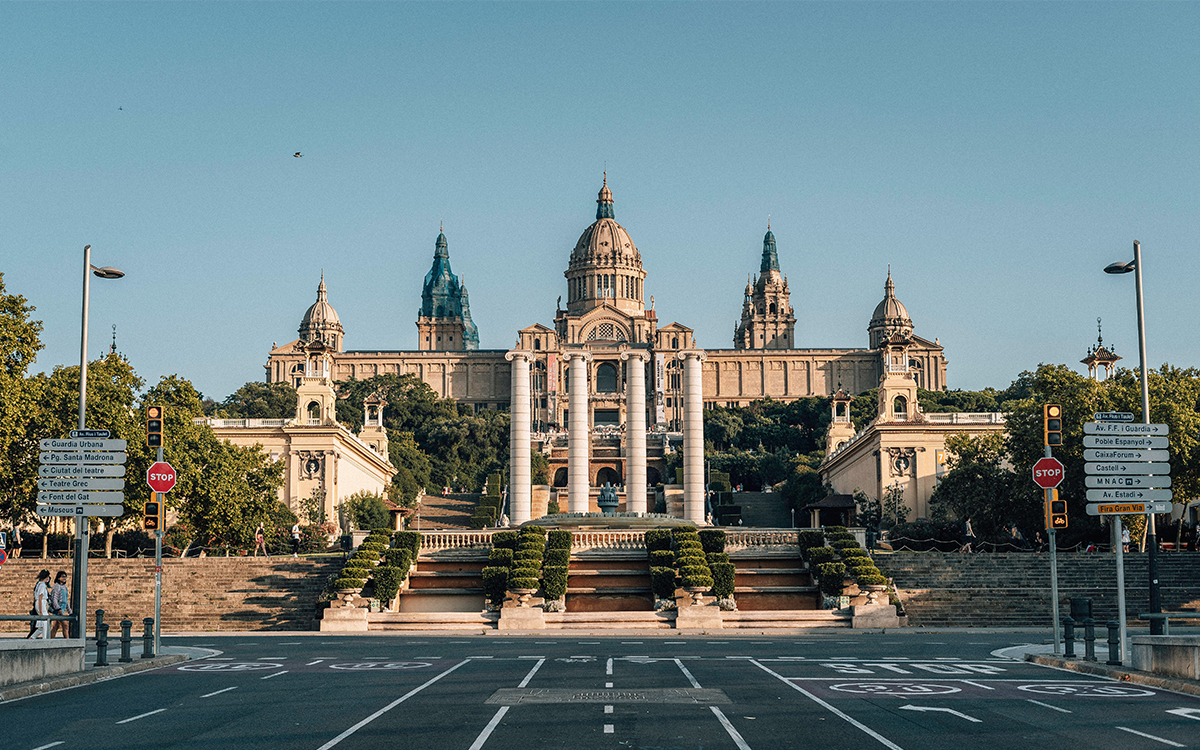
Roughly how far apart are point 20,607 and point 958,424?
62937mm

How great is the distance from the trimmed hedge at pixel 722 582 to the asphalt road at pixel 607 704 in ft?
44.6

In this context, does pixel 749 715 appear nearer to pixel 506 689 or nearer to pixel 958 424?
pixel 506 689

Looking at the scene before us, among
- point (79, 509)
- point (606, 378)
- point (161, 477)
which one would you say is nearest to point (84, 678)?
point (79, 509)

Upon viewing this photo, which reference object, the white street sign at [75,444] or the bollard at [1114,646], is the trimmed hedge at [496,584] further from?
the bollard at [1114,646]

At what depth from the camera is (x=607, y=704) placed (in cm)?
2141

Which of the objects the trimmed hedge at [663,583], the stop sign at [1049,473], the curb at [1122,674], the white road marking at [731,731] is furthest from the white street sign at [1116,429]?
the trimmed hedge at [663,583]

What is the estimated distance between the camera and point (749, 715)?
66.1 ft

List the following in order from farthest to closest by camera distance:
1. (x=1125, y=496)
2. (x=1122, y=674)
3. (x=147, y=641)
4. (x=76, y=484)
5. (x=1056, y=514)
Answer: (x=1056, y=514)
(x=147, y=641)
(x=76, y=484)
(x=1125, y=496)
(x=1122, y=674)

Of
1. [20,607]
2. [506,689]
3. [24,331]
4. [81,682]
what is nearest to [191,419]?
[24,331]

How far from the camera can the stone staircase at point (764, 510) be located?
4045 inches

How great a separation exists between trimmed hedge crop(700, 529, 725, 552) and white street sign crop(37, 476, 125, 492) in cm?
2780

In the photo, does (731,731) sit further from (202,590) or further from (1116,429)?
(202,590)

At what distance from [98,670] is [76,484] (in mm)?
5295

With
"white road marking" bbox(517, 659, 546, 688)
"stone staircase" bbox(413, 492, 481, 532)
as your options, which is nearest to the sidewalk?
"white road marking" bbox(517, 659, 546, 688)
